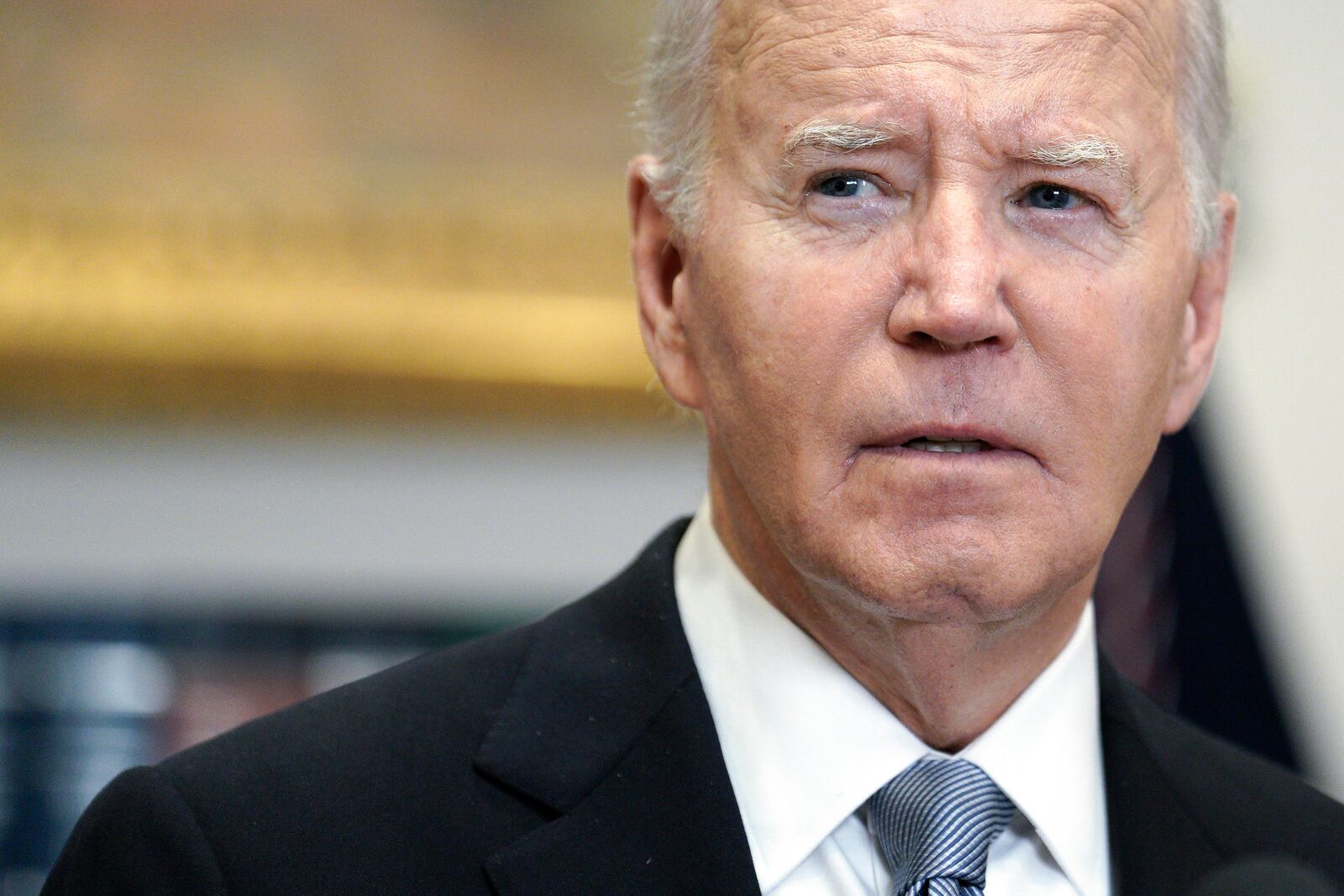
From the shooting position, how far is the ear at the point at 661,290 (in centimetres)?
220

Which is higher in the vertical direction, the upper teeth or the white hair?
the white hair

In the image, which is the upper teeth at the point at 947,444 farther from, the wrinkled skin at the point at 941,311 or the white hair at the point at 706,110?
the white hair at the point at 706,110

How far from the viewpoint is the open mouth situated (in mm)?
1897

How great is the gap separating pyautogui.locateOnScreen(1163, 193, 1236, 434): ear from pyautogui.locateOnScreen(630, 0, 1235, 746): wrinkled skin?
0.13 m

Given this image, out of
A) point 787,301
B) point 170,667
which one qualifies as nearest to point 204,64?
point 170,667

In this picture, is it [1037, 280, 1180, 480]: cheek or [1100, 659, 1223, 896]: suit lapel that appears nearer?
[1037, 280, 1180, 480]: cheek

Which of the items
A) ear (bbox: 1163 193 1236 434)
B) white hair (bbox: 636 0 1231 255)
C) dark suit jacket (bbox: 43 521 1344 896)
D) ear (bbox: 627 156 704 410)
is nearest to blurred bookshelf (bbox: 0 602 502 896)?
dark suit jacket (bbox: 43 521 1344 896)

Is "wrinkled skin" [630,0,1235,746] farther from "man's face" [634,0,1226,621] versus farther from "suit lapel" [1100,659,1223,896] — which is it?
"suit lapel" [1100,659,1223,896]

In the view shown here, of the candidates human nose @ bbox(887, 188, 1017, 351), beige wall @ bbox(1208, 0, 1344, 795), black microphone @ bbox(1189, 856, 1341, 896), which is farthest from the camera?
beige wall @ bbox(1208, 0, 1344, 795)

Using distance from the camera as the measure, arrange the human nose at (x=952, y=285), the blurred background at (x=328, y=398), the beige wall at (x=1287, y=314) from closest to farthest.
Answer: the human nose at (x=952, y=285) → the blurred background at (x=328, y=398) → the beige wall at (x=1287, y=314)

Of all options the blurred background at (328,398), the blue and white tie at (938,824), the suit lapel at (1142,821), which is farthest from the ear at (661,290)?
the blurred background at (328,398)

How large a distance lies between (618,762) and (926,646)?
0.42m

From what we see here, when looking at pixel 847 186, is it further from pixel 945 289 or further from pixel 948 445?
pixel 948 445

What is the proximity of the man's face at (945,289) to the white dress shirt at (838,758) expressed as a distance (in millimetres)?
154
